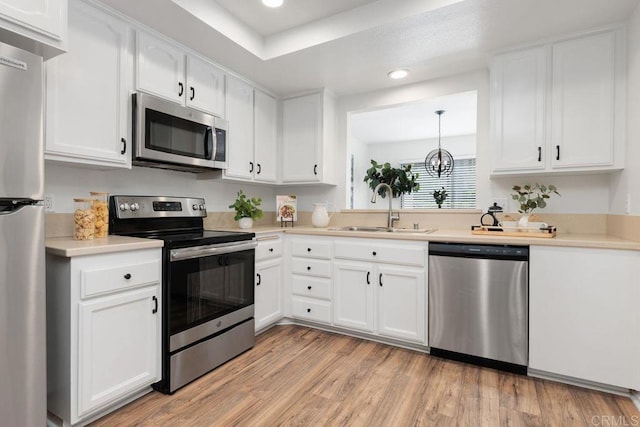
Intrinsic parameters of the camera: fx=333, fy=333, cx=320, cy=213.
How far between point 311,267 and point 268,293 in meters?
0.42

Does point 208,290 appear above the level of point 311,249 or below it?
below

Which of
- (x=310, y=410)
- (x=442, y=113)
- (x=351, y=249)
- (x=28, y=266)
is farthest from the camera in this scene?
(x=442, y=113)

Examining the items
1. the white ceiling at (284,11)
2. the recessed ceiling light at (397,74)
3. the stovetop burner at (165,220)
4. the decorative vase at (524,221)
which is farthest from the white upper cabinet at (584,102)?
the stovetop burner at (165,220)

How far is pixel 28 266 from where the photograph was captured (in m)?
1.33

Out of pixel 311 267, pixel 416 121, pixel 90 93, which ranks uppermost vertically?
pixel 416 121

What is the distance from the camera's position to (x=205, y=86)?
2555 mm

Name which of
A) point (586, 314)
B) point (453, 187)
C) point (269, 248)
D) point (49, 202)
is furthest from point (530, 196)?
point (453, 187)

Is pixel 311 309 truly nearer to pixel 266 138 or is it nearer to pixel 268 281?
pixel 268 281

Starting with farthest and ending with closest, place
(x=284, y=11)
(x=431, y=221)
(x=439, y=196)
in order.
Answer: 1. (x=439, y=196)
2. (x=431, y=221)
3. (x=284, y=11)

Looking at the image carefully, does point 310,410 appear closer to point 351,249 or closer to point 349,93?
point 351,249

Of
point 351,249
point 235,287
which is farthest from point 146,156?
point 351,249

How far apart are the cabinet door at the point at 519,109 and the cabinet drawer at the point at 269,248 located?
5.98ft

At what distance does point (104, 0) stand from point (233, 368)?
7.64 ft

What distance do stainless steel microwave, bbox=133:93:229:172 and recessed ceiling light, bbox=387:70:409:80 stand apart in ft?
4.85
